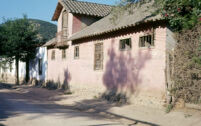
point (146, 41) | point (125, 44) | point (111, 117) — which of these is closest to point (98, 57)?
point (125, 44)

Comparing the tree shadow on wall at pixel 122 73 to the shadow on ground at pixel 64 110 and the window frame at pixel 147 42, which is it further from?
the shadow on ground at pixel 64 110

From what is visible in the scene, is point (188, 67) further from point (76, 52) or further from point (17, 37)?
point (17, 37)

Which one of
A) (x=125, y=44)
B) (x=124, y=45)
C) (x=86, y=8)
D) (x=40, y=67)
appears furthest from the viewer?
(x=40, y=67)

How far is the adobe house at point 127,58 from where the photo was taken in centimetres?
1059

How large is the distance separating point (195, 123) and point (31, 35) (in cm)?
2161

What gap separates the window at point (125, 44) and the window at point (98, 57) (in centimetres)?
210

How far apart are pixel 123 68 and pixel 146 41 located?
6.69 feet

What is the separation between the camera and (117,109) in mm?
11281

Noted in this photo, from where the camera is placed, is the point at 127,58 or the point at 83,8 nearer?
the point at 127,58

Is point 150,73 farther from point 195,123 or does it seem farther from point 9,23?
point 9,23

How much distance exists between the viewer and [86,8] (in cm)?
2123

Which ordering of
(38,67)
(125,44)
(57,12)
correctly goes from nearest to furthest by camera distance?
1. (125,44)
2. (57,12)
3. (38,67)

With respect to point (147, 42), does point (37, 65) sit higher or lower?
lower

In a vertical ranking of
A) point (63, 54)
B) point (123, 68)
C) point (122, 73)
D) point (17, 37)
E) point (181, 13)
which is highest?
point (17, 37)
